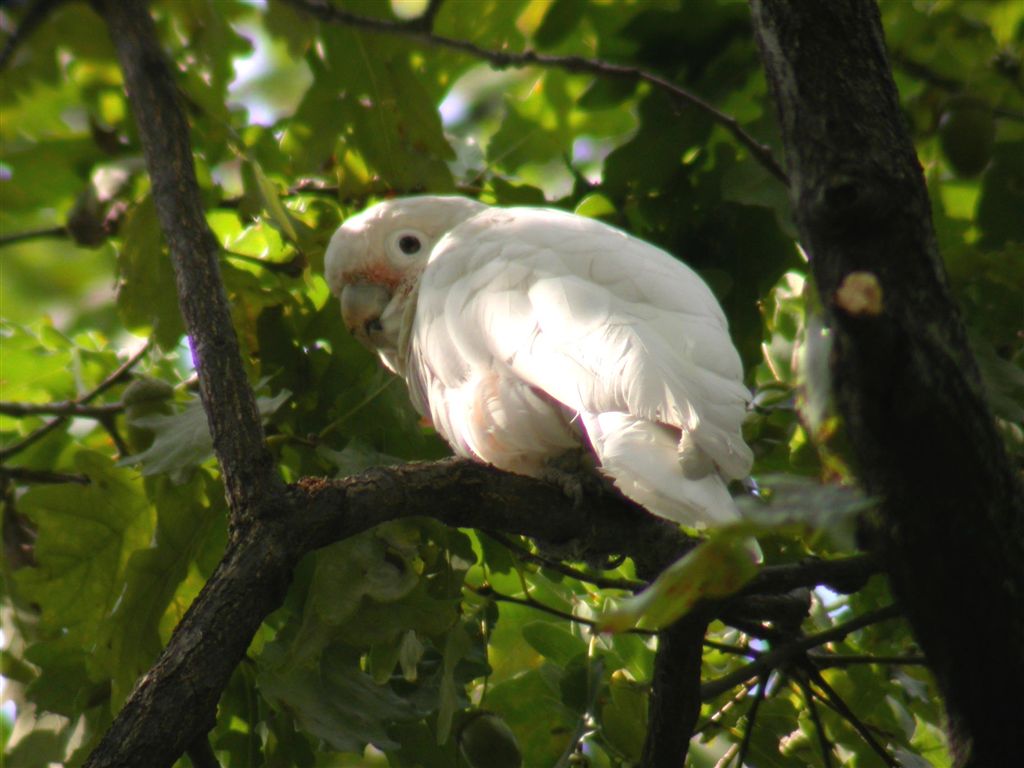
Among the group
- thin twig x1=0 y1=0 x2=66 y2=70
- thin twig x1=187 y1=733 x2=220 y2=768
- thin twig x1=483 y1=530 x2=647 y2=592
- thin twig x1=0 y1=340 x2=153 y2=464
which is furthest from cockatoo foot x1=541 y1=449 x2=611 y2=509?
thin twig x1=0 y1=0 x2=66 y2=70

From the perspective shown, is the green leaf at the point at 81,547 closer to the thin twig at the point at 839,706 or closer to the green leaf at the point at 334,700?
the green leaf at the point at 334,700

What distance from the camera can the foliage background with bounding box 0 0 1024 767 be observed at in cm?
211

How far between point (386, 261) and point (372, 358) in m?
0.32

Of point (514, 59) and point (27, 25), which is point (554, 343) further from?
point (27, 25)

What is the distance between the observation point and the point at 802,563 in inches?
63.8

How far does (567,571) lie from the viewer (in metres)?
2.35

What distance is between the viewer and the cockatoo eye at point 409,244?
2.92 metres

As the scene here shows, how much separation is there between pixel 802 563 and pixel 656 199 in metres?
1.31

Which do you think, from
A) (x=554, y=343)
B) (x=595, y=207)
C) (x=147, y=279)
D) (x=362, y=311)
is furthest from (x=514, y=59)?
(x=147, y=279)

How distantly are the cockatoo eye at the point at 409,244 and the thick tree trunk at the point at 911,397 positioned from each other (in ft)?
5.54

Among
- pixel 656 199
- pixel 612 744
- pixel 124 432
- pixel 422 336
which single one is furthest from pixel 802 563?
pixel 124 432

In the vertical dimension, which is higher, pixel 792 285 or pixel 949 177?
pixel 949 177

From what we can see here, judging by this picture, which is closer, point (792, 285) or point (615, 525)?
point (615, 525)

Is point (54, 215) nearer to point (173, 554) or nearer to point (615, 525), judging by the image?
point (173, 554)
